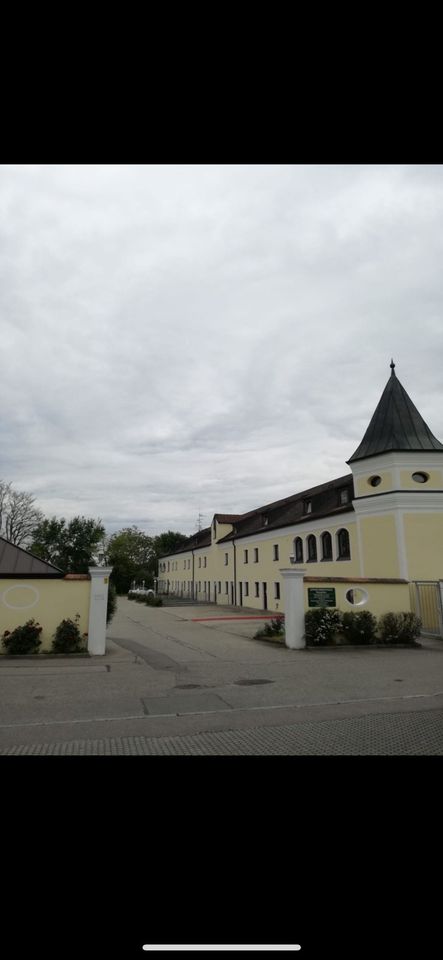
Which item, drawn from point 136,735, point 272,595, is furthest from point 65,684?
point 272,595

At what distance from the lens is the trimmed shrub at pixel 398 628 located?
1263 cm

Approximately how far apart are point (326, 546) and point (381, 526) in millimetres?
4519

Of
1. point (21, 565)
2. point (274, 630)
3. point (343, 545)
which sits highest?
point (343, 545)

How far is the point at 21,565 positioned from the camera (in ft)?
36.6

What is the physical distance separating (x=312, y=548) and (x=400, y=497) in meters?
6.97

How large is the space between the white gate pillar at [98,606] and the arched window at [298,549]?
1492cm

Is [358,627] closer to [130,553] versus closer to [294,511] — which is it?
[294,511]

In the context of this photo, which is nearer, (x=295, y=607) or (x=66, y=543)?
(x=295, y=607)

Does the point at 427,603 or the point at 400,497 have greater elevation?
the point at 400,497

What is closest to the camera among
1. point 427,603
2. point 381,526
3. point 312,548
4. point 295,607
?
point 295,607

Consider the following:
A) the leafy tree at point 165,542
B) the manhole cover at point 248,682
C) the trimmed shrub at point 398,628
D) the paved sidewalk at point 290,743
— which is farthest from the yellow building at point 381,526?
the leafy tree at point 165,542

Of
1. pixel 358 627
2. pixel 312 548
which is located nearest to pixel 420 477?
pixel 312 548

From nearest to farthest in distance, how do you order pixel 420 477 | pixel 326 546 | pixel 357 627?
pixel 357 627 → pixel 420 477 → pixel 326 546
